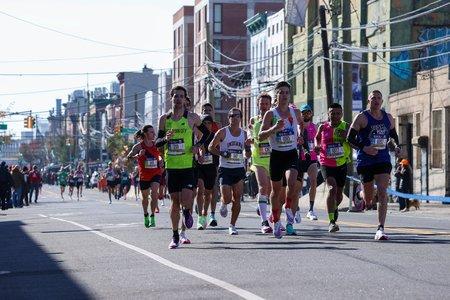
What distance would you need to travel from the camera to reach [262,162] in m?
18.7

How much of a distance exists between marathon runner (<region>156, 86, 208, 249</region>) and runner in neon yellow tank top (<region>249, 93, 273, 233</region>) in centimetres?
210

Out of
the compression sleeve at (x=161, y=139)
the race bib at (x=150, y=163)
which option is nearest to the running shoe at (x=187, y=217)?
the compression sleeve at (x=161, y=139)

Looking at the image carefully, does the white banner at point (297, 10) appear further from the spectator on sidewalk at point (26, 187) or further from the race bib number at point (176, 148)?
the race bib number at point (176, 148)

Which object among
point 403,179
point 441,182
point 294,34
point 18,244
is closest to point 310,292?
point 18,244

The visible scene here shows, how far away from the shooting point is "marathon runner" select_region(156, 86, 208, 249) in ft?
52.6

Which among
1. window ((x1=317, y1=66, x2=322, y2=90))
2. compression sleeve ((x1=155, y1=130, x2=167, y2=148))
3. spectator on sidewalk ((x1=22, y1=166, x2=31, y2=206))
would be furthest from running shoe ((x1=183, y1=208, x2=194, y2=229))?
window ((x1=317, y1=66, x2=322, y2=90))

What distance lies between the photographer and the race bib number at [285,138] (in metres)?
16.9

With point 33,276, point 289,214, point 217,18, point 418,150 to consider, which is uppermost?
point 217,18

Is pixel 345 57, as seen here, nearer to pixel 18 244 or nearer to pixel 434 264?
pixel 18 244

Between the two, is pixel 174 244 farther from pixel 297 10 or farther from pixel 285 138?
pixel 297 10

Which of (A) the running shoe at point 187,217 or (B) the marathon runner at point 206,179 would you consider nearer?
(A) the running shoe at point 187,217

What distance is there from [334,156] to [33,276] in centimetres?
689

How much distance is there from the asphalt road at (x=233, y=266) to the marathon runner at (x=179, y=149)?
2.02 ft

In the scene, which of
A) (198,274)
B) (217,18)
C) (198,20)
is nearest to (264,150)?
(198,274)
